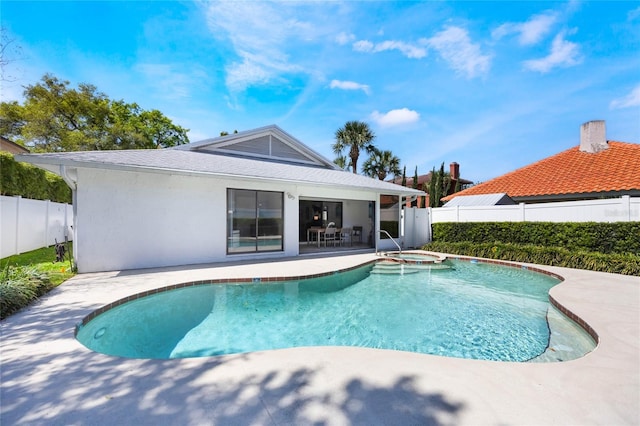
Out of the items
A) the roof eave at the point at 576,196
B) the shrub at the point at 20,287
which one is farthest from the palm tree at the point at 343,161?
the shrub at the point at 20,287

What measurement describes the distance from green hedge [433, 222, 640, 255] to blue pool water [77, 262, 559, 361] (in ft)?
9.77

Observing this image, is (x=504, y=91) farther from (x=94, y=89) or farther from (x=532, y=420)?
(x=94, y=89)

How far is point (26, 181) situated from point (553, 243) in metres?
20.1

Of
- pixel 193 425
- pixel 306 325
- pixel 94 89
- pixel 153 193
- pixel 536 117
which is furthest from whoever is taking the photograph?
pixel 94 89

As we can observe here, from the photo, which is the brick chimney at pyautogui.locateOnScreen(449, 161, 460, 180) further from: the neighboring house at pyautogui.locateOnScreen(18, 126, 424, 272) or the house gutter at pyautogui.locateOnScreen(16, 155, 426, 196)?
the house gutter at pyautogui.locateOnScreen(16, 155, 426, 196)

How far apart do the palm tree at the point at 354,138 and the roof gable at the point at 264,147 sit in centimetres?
1098

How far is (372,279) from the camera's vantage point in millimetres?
8188

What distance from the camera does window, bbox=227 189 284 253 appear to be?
31.3ft

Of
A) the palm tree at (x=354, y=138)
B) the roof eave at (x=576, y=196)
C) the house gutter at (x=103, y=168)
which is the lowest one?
the roof eave at (x=576, y=196)

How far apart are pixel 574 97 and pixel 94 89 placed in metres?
32.9

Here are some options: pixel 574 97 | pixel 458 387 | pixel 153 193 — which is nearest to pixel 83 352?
pixel 458 387

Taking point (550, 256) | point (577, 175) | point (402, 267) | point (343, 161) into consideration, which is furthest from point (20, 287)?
point (343, 161)

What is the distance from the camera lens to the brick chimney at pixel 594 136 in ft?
45.8

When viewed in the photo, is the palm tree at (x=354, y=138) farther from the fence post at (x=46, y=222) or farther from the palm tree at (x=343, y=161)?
the fence post at (x=46, y=222)
